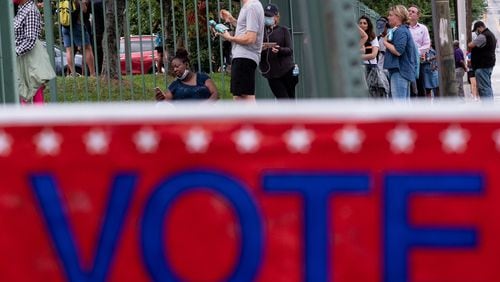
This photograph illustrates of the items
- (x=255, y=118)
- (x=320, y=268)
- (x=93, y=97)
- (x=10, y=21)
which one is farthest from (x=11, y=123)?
(x=93, y=97)

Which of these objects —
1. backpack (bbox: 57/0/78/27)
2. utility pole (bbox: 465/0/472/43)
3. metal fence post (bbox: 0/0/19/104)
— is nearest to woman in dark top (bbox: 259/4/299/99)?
backpack (bbox: 57/0/78/27)

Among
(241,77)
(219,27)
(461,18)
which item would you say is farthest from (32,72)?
(461,18)

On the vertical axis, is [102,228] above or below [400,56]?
below

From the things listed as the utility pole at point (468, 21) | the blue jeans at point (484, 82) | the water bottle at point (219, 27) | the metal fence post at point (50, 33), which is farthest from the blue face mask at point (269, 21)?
the utility pole at point (468, 21)

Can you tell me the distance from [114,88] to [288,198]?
9.05m

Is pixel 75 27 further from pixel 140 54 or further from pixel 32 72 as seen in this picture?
pixel 32 72

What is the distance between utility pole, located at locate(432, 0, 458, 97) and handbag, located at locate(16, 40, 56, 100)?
360cm

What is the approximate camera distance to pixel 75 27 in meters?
11.9

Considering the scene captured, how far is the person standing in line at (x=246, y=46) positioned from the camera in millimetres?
11031

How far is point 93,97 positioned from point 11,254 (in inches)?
348

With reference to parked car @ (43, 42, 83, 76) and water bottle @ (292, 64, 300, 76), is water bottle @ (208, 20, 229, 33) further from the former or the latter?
parked car @ (43, 42, 83, 76)

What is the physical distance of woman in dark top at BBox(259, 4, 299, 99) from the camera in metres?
11.9

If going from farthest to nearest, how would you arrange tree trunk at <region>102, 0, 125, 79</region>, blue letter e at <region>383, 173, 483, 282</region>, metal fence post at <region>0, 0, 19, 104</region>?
tree trunk at <region>102, 0, 125, 79</region>
metal fence post at <region>0, 0, 19, 104</region>
blue letter e at <region>383, 173, 483, 282</region>

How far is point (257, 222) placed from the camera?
2600 millimetres
